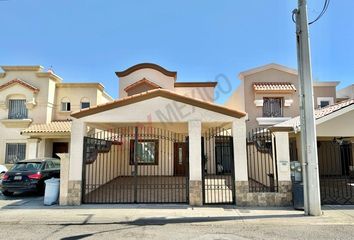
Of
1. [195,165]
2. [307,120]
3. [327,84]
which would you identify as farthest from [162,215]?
[327,84]

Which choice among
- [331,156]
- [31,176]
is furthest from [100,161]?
[331,156]

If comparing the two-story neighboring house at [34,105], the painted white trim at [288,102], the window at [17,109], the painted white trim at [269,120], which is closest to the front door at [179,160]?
the painted white trim at [269,120]

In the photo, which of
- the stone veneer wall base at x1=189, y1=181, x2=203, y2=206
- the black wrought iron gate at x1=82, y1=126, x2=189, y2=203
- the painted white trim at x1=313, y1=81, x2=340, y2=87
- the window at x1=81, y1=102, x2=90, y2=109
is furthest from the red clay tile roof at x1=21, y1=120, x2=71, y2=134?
the painted white trim at x1=313, y1=81, x2=340, y2=87

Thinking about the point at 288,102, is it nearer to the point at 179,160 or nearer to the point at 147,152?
the point at 179,160

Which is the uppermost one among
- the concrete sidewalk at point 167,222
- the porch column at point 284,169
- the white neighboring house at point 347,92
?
the white neighboring house at point 347,92

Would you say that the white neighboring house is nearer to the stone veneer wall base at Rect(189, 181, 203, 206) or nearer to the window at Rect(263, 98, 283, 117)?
the window at Rect(263, 98, 283, 117)

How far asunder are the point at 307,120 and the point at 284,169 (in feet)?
6.48

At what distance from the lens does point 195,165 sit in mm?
9469

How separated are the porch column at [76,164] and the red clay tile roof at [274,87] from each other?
41.4 feet

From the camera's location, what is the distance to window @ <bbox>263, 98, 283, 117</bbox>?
18812 millimetres

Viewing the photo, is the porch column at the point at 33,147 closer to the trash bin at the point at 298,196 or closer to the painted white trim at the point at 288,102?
the trash bin at the point at 298,196

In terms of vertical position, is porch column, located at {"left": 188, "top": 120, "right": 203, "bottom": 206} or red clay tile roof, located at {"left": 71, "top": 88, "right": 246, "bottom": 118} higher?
red clay tile roof, located at {"left": 71, "top": 88, "right": 246, "bottom": 118}

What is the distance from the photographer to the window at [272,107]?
741 inches

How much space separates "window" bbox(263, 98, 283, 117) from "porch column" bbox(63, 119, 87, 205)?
13145 millimetres
